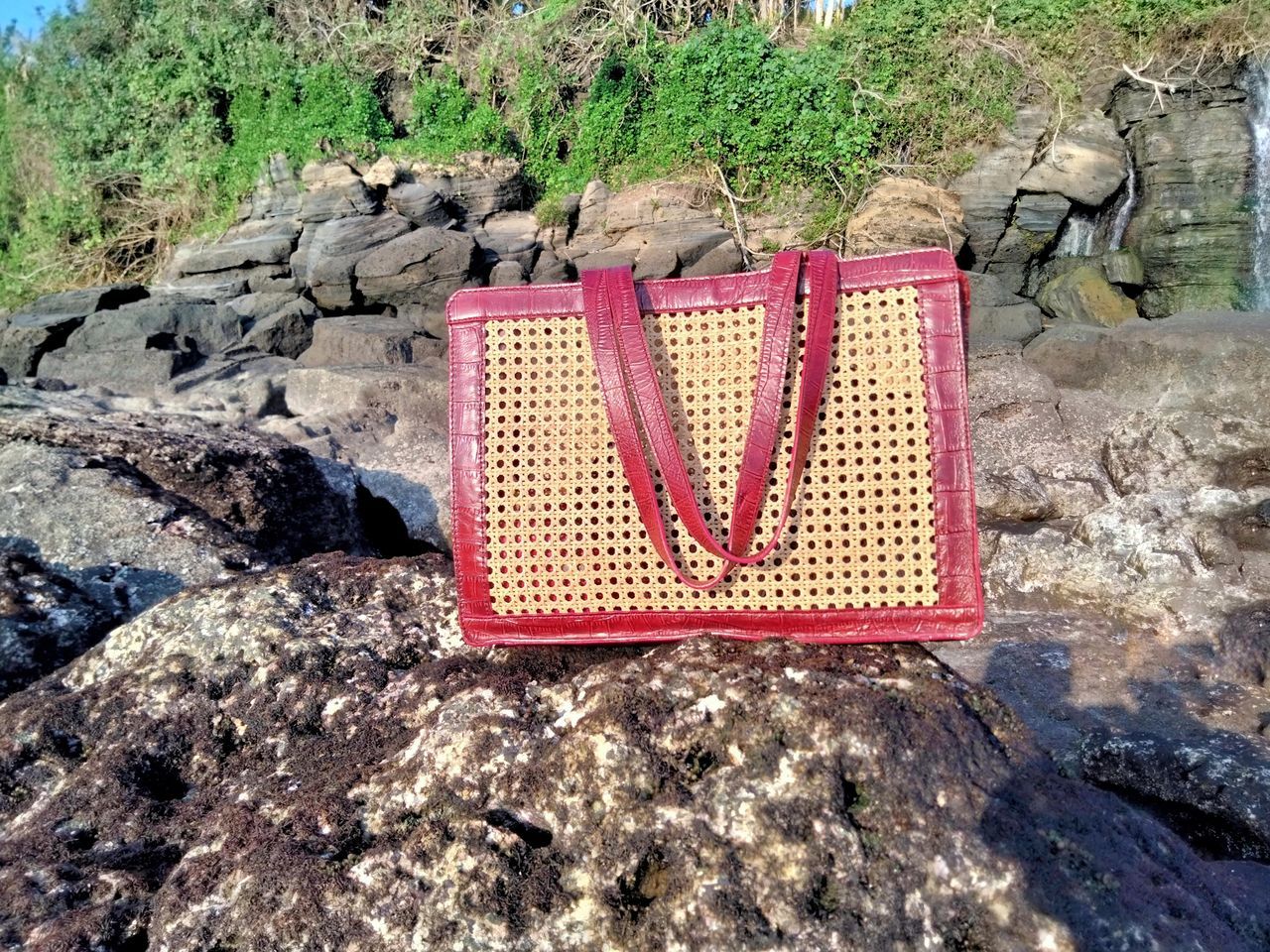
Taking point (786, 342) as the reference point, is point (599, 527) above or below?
below

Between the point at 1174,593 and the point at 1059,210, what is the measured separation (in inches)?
332

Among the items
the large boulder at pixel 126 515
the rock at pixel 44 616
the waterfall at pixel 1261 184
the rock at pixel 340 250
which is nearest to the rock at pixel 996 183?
the waterfall at pixel 1261 184

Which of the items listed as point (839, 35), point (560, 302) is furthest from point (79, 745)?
point (839, 35)

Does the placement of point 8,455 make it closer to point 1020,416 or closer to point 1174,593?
point 1174,593

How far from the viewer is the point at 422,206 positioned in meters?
14.4

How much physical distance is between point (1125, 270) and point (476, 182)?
9.48 meters

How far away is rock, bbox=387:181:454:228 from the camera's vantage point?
14.4 meters

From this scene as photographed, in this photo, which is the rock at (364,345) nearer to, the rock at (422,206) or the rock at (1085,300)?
the rock at (422,206)

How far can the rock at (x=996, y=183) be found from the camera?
1327cm

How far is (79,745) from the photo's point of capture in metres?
1.96

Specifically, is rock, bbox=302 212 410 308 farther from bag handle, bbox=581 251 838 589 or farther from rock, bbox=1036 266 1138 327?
bag handle, bbox=581 251 838 589

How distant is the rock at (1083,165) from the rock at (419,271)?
309 inches

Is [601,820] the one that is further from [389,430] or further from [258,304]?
[258,304]

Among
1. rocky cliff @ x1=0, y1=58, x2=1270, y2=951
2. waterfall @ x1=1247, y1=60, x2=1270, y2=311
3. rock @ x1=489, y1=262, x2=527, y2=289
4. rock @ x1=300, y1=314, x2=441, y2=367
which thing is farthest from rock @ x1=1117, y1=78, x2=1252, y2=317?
rock @ x1=300, y1=314, x2=441, y2=367
